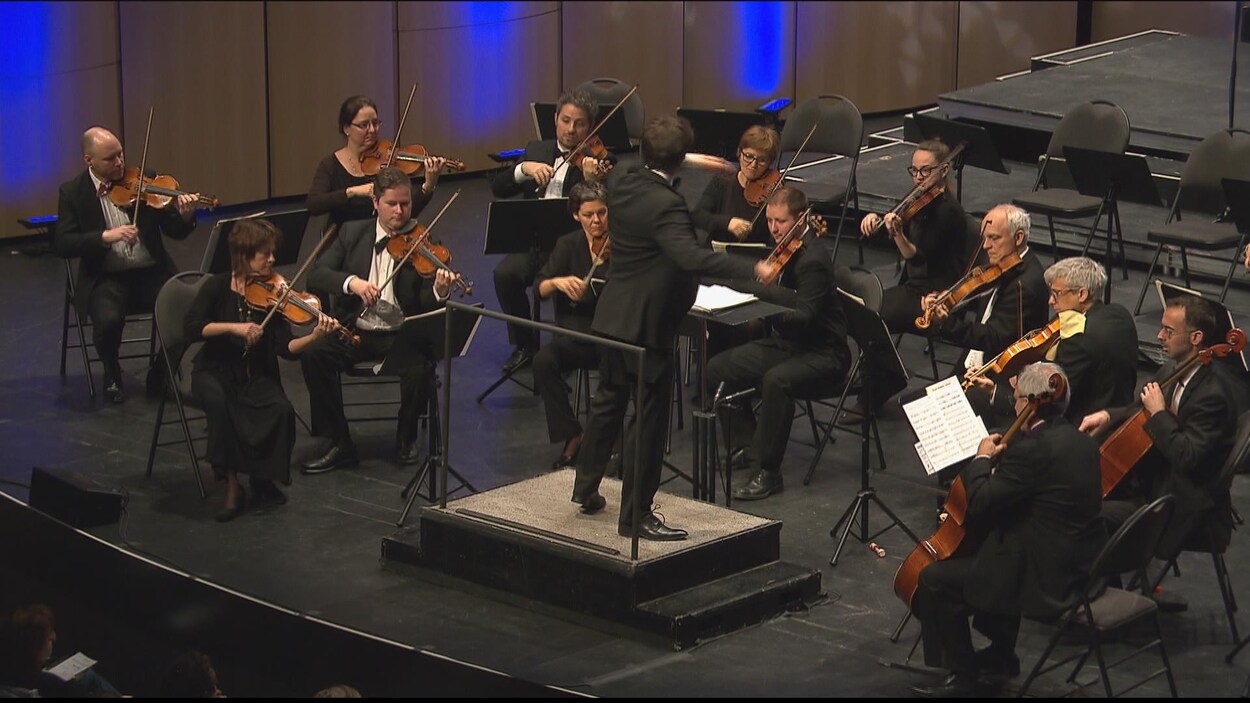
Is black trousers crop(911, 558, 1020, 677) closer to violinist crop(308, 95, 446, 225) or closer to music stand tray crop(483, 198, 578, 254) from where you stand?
music stand tray crop(483, 198, 578, 254)

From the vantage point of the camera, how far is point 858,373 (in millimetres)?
7816

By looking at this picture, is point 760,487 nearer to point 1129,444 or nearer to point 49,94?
point 1129,444

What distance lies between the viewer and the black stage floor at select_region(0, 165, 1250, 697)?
19.0 ft

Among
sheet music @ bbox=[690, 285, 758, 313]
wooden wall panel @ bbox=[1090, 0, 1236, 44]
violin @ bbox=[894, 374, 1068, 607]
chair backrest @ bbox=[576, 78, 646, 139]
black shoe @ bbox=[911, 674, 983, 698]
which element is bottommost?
black shoe @ bbox=[911, 674, 983, 698]

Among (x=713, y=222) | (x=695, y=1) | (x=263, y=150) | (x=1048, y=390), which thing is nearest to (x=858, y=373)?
(x=713, y=222)

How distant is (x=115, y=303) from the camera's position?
8242 mm

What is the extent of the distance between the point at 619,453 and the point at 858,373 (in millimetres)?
1108

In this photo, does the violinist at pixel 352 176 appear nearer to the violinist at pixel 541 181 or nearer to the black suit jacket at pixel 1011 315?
the violinist at pixel 541 181

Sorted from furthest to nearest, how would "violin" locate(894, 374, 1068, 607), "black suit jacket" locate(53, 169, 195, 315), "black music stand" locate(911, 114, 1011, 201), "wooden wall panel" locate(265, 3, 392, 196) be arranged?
"wooden wall panel" locate(265, 3, 392, 196), "black music stand" locate(911, 114, 1011, 201), "black suit jacket" locate(53, 169, 195, 315), "violin" locate(894, 374, 1068, 607)

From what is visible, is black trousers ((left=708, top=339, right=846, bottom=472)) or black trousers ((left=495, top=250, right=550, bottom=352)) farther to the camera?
black trousers ((left=495, top=250, right=550, bottom=352))

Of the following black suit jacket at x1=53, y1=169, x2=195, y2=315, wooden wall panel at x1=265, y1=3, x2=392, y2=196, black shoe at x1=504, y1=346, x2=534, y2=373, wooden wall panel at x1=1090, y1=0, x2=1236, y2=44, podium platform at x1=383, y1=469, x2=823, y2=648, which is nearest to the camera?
podium platform at x1=383, y1=469, x2=823, y2=648

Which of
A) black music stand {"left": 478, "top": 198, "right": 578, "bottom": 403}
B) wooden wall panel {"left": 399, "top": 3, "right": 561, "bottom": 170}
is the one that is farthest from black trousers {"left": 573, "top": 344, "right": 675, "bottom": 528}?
wooden wall panel {"left": 399, "top": 3, "right": 561, "bottom": 170}

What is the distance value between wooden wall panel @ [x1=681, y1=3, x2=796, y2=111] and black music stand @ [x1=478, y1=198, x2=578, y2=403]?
5.48 metres

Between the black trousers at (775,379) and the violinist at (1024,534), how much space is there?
1.75 meters
